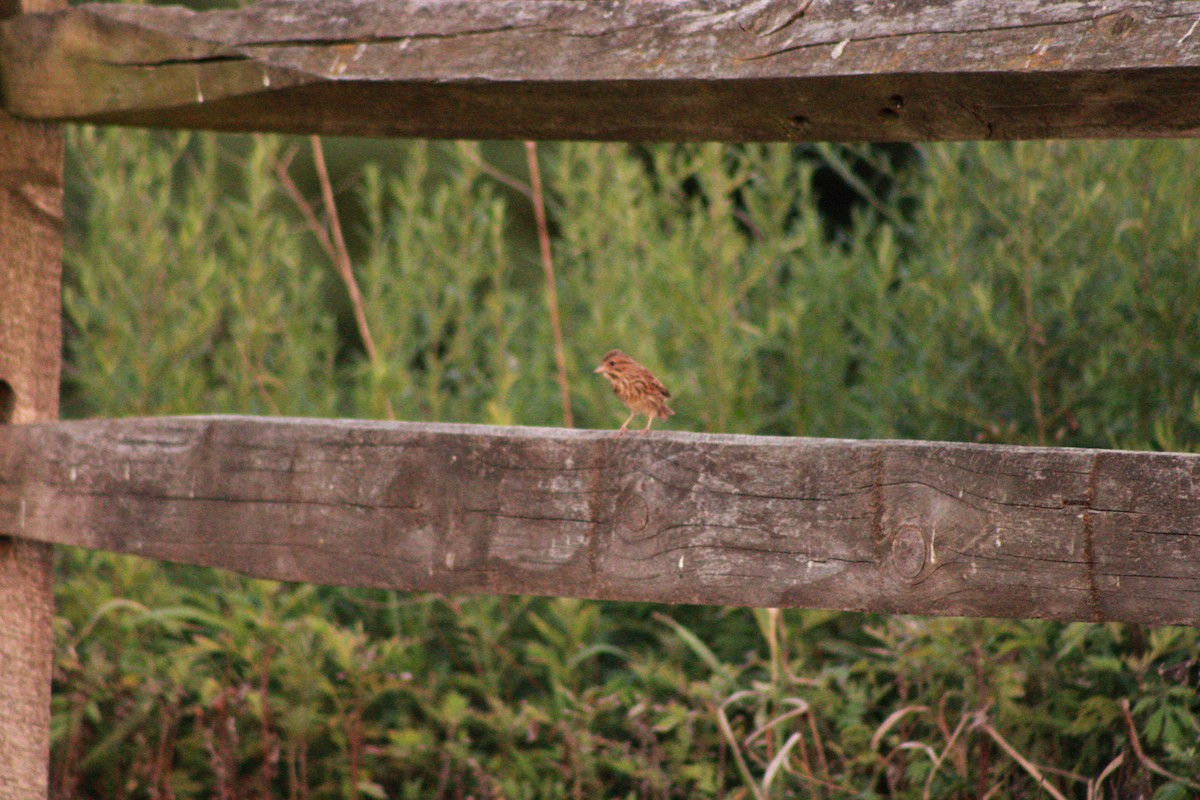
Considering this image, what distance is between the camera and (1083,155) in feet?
12.5

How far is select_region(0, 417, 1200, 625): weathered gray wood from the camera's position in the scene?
5.56ft

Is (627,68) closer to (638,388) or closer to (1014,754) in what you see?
(638,388)

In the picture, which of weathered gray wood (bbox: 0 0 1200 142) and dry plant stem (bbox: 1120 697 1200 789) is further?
dry plant stem (bbox: 1120 697 1200 789)

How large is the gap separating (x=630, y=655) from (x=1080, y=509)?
6.87 ft

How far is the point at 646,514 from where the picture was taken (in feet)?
6.29

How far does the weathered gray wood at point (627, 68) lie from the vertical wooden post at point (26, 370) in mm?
122

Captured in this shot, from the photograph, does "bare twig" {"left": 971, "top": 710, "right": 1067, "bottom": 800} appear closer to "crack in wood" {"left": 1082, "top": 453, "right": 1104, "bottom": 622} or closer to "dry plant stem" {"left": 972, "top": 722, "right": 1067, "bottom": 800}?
"dry plant stem" {"left": 972, "top": 722, "right": 1067, "bottom": 800}

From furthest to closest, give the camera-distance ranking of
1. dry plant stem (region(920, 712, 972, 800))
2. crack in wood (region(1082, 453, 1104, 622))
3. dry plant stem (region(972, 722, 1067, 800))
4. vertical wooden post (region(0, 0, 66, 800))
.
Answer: dry plant stem (region(920, 712, 972, 800)), dry plant stem (region(972, 722, 1067, 800)), vertical wooden post (region(0, 0, 66, 800)), crack in wood (region(1082, 453, 1104, 622))

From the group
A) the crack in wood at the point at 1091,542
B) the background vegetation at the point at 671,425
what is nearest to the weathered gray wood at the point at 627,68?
the crack in wood at the point at 1091,542

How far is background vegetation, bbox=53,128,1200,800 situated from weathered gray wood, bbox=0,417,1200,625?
42.1 inches

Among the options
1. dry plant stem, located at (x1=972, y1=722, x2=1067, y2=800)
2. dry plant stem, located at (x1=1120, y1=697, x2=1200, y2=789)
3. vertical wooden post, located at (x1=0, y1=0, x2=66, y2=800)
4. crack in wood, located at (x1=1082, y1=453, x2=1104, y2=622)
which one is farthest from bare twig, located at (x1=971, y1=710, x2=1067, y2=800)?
vertical wooden post, located at (x1=0, y1=0, x2=66, y2=800)

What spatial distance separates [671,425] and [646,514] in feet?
7.70

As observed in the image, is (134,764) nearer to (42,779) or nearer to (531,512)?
(42,779)

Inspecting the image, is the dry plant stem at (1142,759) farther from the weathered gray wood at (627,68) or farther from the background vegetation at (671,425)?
the weathered gray wood at (627,68)
